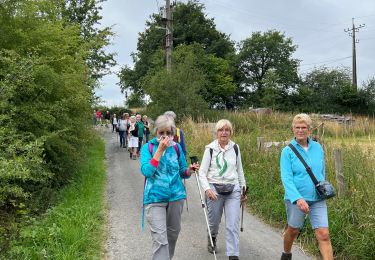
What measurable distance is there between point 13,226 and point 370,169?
225 inches

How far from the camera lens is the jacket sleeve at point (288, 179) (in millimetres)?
4504

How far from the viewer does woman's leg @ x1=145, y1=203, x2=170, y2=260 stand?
4.23 metres

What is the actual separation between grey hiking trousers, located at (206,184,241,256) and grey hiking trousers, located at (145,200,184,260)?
764mm

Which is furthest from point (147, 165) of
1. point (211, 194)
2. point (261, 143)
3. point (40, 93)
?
point (261, 143)

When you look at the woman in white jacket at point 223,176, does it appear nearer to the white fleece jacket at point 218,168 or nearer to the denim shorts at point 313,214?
the white fleece jacket at point 218,168

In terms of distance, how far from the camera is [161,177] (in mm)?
4406

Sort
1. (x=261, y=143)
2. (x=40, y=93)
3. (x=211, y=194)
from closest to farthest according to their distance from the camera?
1. (x=211, y=194)
2. (x=40, y=93)
3. (x=261, y=143)

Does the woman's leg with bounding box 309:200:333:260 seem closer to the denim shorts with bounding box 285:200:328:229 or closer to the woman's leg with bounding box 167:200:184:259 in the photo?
the denim shorts with bounding box 285:200:328:229

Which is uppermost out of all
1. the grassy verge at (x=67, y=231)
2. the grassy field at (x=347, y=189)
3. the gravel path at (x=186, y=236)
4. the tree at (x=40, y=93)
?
the tree at (x=40, y=93)

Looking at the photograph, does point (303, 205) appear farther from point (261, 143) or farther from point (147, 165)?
point (261, 143)

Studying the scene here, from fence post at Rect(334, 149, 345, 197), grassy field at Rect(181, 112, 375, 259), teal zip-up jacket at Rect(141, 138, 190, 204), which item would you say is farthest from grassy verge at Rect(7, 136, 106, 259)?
fence post at Rect(334, 149, 345, 197)

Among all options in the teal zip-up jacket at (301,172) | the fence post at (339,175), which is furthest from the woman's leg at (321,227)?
the fence post at (339,175)

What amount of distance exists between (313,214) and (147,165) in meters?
1.96

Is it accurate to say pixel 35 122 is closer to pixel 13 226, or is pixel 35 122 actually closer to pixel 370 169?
pixel 13 226
